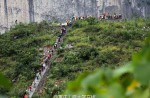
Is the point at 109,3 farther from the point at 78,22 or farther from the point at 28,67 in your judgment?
the point at 28,67

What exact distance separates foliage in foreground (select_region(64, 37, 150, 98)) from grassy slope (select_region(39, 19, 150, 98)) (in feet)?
41.8

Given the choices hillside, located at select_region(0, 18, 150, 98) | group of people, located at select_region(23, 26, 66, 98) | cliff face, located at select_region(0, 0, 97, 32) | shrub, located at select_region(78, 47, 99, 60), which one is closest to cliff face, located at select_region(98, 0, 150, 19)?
cliff face, located at select_region(0, 0, 97, 32)

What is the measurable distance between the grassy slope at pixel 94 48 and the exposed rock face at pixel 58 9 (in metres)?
4.88

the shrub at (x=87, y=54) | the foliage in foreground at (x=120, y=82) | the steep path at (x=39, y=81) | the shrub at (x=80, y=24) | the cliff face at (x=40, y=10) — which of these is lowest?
the steep path at (x=39, y=81)

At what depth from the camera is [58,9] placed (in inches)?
1105

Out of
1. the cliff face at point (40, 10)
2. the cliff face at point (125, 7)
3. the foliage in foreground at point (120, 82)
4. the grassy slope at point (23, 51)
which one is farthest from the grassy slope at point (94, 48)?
the foliage in foreground at point (120, 82)

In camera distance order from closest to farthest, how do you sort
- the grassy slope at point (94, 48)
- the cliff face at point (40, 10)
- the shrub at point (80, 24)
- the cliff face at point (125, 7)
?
1. the grassy slope at point (94, 48)
2. the shrub at point (80, 24)
3. the cliff face at point (40, 10)
4. the cliff face at point (125, 7)

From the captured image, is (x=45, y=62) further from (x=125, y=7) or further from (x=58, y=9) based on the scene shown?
(x=125, y=7)

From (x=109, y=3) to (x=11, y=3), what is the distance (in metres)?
5.33

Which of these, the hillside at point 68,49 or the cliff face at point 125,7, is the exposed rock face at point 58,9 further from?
the hillside at point 68,49

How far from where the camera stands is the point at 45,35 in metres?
21.7

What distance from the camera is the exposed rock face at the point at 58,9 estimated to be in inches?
1102

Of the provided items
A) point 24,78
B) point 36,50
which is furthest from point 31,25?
point 24,78

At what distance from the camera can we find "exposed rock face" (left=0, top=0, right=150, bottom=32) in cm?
2798
